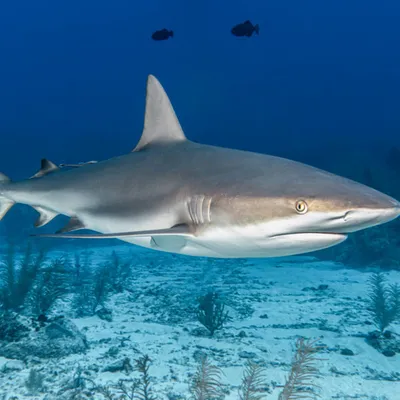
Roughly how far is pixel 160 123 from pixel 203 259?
13.9 meters

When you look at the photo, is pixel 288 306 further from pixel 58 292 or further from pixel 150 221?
pixel 150 221

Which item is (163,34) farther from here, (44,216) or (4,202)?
(44,216)

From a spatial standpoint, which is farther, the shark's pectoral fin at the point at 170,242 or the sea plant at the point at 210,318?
the sea plant at the point at 210,318

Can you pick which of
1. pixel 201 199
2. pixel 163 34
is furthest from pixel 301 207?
pixel 163 34

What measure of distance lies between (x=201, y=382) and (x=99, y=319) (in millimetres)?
4563

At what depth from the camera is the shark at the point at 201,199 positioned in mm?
2006

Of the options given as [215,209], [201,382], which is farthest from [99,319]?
[215,209]

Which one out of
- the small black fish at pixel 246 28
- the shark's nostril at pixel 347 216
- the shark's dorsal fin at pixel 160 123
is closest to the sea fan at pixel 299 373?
the shark's nostril at pixel 347 216

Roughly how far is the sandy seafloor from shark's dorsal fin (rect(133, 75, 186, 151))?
335 cm

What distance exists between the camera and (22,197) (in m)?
4.21

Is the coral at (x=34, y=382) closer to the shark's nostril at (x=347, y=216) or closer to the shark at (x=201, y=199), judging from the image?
the shark at (x=201, y=199)

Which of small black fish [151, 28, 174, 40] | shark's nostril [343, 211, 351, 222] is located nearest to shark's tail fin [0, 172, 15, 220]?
shark's nostril [343, 211, 351, 222]

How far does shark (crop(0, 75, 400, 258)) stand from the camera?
2006 millimetres

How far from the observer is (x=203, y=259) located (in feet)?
56.2
